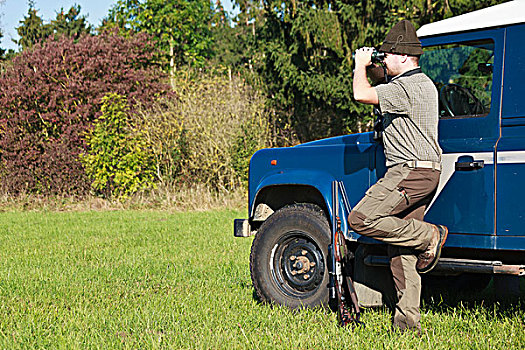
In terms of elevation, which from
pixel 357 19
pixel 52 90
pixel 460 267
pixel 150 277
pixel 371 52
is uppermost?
pixel 357 19

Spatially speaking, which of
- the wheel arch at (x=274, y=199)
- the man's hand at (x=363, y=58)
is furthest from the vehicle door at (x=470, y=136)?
the wheel arch at (x=274, y=199)

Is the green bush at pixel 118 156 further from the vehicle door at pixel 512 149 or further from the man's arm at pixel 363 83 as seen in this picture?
the vehicle door at pixel 512 149

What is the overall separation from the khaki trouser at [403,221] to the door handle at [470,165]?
19 centimetres

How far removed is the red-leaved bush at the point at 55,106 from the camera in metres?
19.2

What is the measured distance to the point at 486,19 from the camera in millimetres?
4742

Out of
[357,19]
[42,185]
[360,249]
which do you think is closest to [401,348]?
[360,249]

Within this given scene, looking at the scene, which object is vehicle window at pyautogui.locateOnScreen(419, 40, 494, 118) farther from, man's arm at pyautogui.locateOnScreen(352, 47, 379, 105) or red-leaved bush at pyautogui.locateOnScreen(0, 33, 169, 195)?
red-leaved bush at pyautogui.locateOnScreen(0, 33, 169, 195)

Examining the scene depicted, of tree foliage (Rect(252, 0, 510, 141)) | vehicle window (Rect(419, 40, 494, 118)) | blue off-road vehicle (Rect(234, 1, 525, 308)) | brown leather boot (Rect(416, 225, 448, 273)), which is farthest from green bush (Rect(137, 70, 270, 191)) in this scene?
brown leather boot (Rect(416, 225, 448, 273))

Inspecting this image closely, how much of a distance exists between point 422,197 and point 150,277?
381 centimetres

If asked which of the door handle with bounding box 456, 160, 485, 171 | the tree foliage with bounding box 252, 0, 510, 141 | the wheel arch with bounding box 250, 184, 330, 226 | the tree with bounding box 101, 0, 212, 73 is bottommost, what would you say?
the wheel arch with bounding box 250, 184, 330, 226

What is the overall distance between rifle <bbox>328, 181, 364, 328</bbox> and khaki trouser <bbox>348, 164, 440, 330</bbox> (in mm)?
244

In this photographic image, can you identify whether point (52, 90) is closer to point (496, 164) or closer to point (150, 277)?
point (150, 277)

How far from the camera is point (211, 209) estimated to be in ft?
54.7

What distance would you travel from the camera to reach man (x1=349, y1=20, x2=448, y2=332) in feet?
15.3
